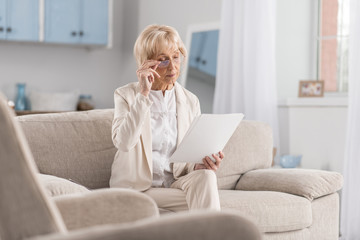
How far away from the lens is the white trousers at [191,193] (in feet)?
7.64

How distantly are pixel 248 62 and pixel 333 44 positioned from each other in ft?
2.18

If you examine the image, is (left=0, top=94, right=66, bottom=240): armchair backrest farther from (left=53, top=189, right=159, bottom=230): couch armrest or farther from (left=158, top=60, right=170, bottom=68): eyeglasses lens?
(left=158, top=60, right=170, bottom=68): eyeglasses lens

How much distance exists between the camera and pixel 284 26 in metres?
4.77

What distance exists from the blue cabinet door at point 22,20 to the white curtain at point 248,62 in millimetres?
1829

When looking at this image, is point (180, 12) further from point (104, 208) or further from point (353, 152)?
point (104, 208)

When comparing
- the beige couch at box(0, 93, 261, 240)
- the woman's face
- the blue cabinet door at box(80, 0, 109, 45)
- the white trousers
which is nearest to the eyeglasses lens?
the woman's face

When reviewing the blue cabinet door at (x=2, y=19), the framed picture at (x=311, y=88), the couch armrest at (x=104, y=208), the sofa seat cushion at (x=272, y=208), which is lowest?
the sofa seat cushion at (x=272, y=208)

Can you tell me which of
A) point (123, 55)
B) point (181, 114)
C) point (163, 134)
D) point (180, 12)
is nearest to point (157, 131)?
point (163, 134)

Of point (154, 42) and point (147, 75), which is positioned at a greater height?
point (154, 42)

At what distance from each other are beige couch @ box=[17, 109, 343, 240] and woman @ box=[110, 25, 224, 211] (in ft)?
0.33

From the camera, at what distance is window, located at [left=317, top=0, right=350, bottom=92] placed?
461 centimetres

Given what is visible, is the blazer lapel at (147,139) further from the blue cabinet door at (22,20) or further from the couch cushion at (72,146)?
the blue cabinet door at (22,20)

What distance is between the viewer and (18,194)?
1.12 metres

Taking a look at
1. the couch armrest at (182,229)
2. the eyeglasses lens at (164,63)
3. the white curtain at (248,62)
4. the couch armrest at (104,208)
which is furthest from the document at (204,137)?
the white curtain at (248,62)
